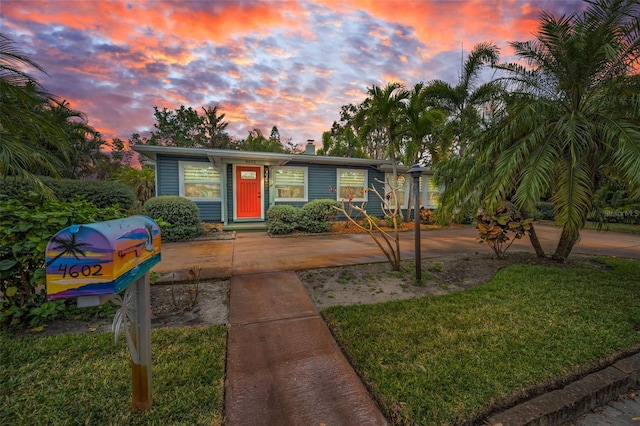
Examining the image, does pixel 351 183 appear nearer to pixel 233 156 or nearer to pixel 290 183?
pixel 290 183

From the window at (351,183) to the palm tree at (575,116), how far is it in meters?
6.78

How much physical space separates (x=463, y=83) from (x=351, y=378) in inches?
502

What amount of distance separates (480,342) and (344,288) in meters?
1.77

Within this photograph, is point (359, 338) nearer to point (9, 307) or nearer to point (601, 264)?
point (9, 307)

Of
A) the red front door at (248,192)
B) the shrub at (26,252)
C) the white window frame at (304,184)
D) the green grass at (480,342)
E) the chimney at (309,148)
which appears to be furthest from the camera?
the chimney at (309,148)

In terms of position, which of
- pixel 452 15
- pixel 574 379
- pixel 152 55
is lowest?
pixel 574 379

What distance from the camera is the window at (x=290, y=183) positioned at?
1027 cm

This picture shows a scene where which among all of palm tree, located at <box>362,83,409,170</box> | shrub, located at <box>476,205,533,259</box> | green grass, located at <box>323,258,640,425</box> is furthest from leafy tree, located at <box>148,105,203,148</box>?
green grass, located at <box>323,258,640,425</box>

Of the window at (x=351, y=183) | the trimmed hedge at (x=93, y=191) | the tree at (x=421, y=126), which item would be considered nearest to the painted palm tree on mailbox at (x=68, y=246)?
the trimmed hedge at (x=93, y=191)

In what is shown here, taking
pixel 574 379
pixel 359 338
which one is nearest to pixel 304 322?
pixel 359 338

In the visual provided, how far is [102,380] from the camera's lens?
1.83 metres

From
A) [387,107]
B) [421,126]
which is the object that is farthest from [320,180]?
[421,126]

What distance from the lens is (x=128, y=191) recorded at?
762 cm

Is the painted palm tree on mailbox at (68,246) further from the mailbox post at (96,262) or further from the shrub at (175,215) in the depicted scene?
the shrub at (175,215)
